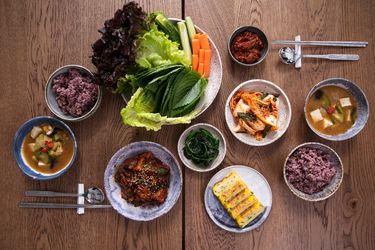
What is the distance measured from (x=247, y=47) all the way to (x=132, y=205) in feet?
4.00

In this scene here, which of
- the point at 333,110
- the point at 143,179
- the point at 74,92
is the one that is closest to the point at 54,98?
the point at 74,92

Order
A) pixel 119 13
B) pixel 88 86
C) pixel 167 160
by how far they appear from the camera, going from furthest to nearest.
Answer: pixel 167 160
pixel 88 86
pixel 119 13

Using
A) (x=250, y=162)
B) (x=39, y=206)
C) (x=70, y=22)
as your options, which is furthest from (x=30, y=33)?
(x=250, y=162)

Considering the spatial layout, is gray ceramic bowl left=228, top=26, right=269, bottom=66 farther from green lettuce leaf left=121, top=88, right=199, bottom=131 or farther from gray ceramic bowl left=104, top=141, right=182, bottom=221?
gray ceramic bowl left=104, top=141, right=182, bottom=221

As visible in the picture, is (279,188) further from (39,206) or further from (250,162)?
(39,206)

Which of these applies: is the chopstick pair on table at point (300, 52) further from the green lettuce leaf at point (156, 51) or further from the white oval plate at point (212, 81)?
the green lettuce leaf at point (156, 51)

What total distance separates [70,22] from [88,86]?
0.49 metres

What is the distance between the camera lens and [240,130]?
2.21 metres

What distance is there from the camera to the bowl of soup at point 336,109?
7.39 feet

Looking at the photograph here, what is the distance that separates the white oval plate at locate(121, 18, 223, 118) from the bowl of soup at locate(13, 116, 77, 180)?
0.50 m

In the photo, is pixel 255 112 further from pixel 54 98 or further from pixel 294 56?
pixel 54 98

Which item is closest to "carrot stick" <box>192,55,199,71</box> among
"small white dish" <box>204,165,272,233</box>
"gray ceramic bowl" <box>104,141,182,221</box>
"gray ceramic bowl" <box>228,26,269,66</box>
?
"gray ceramic bowl" <box>228,26,269,66</box>

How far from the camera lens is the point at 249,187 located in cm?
227

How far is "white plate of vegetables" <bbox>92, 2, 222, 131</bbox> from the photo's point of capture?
1.96 metres
